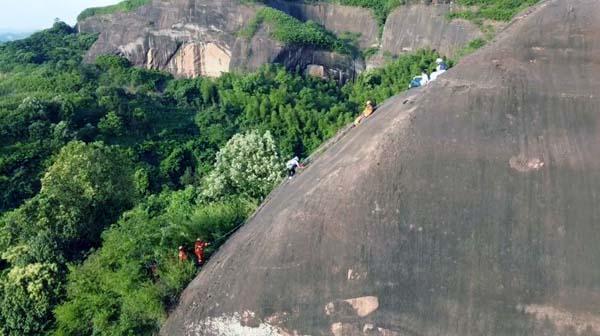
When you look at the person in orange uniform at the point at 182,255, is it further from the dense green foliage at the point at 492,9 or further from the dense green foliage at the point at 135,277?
the dense green foliage at the point at 492,9

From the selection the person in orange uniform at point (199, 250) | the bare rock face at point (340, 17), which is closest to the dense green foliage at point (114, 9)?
the bare rock face at point (340, 17)

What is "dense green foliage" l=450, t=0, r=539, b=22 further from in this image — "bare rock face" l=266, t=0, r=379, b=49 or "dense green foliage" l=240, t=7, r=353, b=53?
"bare rock face" l=266, t=0, r=379, b=49

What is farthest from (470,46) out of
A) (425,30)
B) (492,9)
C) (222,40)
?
(222,40)

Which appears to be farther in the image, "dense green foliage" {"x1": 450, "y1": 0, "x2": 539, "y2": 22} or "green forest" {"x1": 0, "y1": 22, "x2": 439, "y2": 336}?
"dense green foliage" {"x1": 450, "y1": 0, "x2": 539, "y2": 22}

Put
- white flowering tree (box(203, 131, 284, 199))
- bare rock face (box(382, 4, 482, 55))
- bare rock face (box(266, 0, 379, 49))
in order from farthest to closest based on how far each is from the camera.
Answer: bare rock face (box(266, 0, 379, 49)) → bare rock face (box(382, 4, 482, 55)) → white flowering tree (box(203, 131, 284, 199))

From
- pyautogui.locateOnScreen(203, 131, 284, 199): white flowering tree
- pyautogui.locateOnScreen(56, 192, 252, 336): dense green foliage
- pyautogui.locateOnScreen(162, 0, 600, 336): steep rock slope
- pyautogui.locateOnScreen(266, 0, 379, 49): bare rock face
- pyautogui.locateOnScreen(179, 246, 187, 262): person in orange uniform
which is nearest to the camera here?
pyautogui.locateOnScreen(162, 0, 600, 336): steep rock slope

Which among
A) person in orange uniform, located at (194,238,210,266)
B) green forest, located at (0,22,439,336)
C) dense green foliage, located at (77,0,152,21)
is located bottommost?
green forest, located at (0,22,439,336)

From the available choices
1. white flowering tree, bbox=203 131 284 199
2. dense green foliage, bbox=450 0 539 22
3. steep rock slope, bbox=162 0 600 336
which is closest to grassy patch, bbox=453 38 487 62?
dense green foliage, bbox=450 0 539 22
